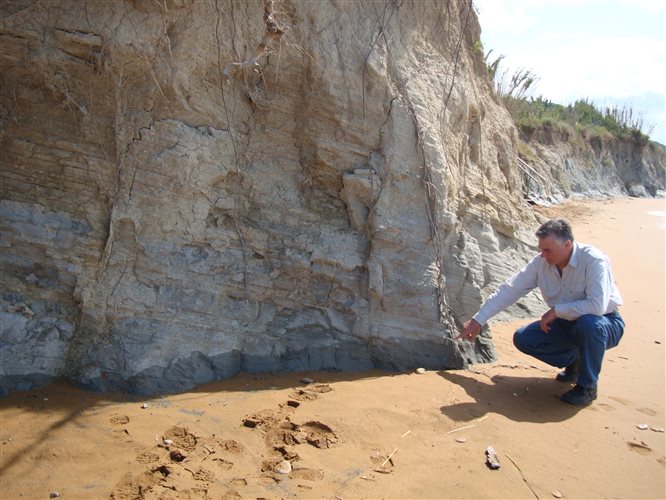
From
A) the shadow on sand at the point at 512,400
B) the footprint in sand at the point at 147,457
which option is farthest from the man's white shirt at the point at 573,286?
the footprint in sand at the point at 147,457

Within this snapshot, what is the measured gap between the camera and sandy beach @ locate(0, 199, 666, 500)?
269 centimetres

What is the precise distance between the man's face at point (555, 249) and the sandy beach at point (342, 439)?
35.4 inches

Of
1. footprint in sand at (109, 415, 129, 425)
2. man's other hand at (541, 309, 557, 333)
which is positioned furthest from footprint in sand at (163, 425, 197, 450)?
man's other hand at (541, 309, 557, 333)

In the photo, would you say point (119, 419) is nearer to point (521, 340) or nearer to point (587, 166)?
point (521, 340)

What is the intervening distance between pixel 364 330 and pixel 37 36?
288 cm

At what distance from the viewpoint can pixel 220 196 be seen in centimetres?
404

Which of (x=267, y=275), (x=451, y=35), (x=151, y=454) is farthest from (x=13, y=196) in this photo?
(x=451, y=35)

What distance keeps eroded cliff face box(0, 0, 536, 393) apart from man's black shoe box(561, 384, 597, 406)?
30.3 inches

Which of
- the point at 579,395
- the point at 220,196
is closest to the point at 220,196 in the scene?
the point at 220,196

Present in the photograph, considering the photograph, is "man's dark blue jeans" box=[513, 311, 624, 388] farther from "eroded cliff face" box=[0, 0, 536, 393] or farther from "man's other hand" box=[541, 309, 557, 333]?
"eroded cliff face" box=[0, 0, 536, 393]

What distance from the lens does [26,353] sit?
347cm

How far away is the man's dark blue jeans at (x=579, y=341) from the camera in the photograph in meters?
3.57

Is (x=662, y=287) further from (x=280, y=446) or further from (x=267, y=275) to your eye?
(x=280, y=446)

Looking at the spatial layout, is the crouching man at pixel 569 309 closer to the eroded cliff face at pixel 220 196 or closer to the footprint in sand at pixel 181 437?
the eroded cliff face at pixel 220 196
